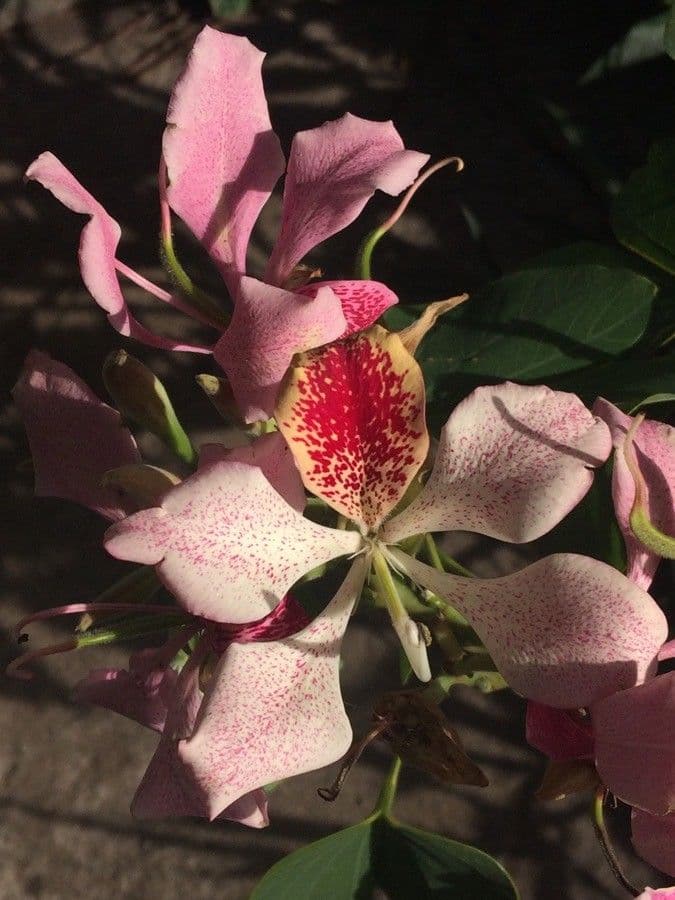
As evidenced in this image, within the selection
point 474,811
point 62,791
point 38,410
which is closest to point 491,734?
point 474,811

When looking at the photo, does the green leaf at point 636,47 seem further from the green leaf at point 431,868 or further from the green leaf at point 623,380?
the green leaf at point 431,868

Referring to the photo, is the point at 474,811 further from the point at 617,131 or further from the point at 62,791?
the point at 617,131

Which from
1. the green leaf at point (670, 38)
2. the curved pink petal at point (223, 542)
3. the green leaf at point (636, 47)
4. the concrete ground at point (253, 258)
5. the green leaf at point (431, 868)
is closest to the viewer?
the curved pink petal at point (223, 542)

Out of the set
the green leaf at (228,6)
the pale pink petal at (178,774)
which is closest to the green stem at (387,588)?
the pale pink petal at (178,774)

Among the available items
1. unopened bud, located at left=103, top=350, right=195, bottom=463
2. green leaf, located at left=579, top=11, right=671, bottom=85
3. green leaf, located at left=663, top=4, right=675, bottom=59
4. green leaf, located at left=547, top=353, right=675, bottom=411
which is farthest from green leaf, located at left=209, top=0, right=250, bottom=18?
unopened bud, located at left=103, top=350, right=195, bottom=463

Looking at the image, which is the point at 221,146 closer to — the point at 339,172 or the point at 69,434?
the point at 339,172

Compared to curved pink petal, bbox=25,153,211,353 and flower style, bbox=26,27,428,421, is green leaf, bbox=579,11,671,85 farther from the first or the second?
curved pink petal, bbox=25,153,211,353

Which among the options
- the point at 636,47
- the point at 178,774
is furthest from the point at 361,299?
the point at 636,47
